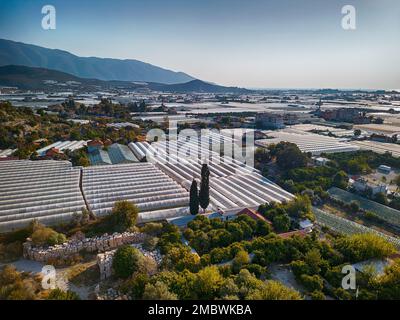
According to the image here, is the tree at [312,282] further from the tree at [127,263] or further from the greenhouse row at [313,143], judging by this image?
the greenhouse row at [313,143]

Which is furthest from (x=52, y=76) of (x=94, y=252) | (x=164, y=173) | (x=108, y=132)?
(x=94, y=252)

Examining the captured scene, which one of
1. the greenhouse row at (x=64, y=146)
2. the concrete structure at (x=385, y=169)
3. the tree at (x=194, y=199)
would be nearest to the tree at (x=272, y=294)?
the tree at (x=194, y=199)

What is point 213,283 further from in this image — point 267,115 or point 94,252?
point 267,115

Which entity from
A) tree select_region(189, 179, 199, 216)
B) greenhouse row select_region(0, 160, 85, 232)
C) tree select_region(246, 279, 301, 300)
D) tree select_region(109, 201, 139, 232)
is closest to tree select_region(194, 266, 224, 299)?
tree select_region(246, 279, 301, 300)

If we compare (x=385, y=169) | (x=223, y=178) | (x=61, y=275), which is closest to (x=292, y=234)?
(x=223, y=178)

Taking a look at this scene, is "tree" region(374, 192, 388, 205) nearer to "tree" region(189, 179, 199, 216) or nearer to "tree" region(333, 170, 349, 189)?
"tree" region(333, 170, 349, 189)

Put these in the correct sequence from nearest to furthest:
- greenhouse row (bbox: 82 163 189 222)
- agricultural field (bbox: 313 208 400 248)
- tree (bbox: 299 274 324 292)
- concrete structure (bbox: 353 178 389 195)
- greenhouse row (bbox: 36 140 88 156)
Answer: tree (bbox: 299 274 324 292)
agricultural field (bbox: 313 208 400 248)
greenhouse row (bbox: 82 163 189 222)
concrete structure (bbox: 353 178 389 195)
greenhouse row (bbox: 36 140 88 156)
